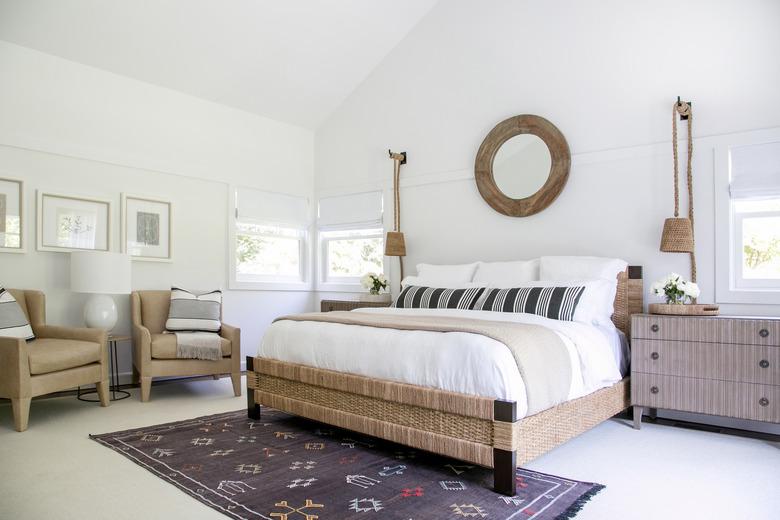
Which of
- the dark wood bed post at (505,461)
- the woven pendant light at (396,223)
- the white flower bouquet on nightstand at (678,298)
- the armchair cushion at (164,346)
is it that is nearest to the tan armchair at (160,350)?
the armchair cushion at (164,346)

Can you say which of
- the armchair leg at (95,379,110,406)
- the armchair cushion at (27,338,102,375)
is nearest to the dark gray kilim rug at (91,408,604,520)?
the armchair cushion at (27,338,102,375)

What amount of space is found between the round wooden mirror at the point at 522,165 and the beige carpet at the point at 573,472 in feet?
6.46

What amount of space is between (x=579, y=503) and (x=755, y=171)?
279 cm

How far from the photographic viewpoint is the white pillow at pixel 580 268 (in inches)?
164

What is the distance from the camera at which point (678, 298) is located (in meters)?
3.79

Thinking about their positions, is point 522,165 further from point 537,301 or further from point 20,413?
point 20,413

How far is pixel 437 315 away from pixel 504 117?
2242mm

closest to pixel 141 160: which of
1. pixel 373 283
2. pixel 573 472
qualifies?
pixel 373 283

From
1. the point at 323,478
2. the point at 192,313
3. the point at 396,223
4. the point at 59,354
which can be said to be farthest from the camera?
the point at 396,223

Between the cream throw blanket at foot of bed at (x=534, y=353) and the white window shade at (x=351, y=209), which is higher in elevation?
the white window shade at (x=351, y=209)

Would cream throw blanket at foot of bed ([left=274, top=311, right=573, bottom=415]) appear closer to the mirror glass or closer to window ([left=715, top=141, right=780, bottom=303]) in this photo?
window ([left=715, top=141, right=780, bottom=303])

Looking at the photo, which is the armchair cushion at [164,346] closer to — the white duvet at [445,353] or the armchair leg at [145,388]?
the armchair leg at [145,388]

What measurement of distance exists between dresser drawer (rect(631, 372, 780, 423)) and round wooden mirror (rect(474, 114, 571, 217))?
1.79 meters

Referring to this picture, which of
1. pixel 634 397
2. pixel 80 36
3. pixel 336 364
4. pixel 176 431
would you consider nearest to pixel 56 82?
pixel 80 36
